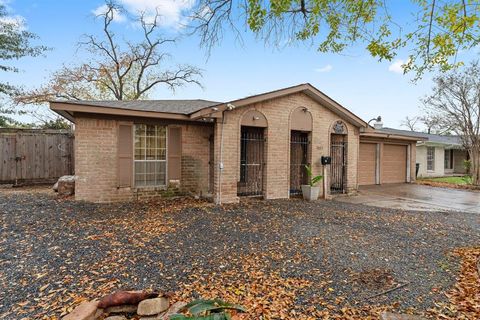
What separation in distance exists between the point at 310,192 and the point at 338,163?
2434 millimetres

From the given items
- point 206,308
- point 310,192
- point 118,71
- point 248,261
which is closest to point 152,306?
point 206,308

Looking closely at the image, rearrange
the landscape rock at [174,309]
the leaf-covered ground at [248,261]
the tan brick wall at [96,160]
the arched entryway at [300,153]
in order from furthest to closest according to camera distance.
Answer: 1. the arched entryway at [300,153]
2. the tan brick wall at [96,160]
3. the leaf-covered ground at [248,261]
4. the landscape rock at [174,309]

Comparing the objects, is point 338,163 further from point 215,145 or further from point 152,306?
point 152,306

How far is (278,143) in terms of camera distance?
9.17m

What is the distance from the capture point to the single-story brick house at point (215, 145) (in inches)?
297

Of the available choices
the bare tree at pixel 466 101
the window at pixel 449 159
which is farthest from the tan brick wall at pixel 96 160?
the window at pixel 449 159

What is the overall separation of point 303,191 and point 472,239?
4864 millimetres

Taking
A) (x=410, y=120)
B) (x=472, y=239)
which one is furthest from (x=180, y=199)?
(x=410, y=120)

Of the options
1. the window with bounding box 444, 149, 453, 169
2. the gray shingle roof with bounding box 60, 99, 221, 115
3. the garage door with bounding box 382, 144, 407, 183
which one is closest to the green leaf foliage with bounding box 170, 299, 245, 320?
the gray shingle roof with bounding box 60, 99, 221, 115

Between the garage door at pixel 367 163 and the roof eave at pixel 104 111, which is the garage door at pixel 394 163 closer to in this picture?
the garage door at pixel 367 163

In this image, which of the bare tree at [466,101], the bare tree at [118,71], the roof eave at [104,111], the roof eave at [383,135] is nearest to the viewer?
the roof eave at [104,111]

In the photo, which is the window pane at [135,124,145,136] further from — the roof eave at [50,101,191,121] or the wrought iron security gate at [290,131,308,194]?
the wrought iron security gate at [290,131,308,194]

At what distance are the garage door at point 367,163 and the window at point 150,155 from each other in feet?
31.9

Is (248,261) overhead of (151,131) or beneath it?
beneath
